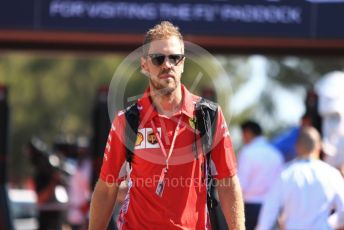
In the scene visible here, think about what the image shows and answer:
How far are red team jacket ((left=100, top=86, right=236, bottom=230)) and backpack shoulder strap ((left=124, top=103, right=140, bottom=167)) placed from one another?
0.09ft

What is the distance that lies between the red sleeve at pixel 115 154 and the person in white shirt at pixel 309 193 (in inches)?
148

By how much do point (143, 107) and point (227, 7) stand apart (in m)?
5.44

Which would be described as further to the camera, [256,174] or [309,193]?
[256,174]

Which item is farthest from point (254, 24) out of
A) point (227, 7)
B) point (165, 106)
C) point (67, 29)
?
point (165, 106)

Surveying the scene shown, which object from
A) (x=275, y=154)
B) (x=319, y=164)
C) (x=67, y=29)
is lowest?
(x=275, y=154)

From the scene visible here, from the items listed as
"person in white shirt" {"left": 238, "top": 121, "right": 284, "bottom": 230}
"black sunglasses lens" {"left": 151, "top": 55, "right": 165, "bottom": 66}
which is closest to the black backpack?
"black sunglasses lens" {"left": 151, "top": 55, "right": 165, "bottom": 66}

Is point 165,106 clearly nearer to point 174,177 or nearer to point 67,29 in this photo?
point 174,177

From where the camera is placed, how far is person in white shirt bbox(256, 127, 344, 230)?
10.9m

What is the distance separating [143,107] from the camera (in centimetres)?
768

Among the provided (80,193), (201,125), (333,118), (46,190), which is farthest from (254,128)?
(201,125)

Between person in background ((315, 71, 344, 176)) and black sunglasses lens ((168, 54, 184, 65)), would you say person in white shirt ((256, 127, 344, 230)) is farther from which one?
black sunglasses lens ((168, 54, 184, 65))

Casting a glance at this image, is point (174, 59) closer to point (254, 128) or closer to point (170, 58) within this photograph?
point (170, 58)

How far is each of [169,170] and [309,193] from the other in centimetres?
376

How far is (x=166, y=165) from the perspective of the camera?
7.54 meters
